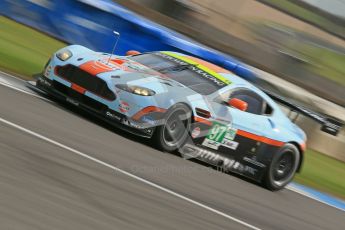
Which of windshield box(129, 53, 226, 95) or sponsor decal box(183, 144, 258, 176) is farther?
windshield box(129, 53, 226, 95)

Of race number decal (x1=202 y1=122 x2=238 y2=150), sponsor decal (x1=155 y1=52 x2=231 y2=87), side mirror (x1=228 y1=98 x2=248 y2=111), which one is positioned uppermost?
sponsor decal (x1=155 y1=52 x2=231 y2=87)

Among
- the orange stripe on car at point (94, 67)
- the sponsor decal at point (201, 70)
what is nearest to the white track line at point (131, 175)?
the orange stripe on car at point (94, 67)

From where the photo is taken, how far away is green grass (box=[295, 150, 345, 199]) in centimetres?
1184

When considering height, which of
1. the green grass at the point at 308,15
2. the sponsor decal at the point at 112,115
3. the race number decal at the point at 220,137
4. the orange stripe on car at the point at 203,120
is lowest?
the sponsor decal at the point at 112,115

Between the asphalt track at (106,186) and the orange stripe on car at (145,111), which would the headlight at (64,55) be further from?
the orange stripe on car at (145,111)

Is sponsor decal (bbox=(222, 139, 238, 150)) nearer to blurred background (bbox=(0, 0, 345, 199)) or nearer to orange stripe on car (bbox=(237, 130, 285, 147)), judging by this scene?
orange stripe on car (bbox=(237, 130, 285, 147))

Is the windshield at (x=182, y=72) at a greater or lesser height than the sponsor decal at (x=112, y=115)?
greater

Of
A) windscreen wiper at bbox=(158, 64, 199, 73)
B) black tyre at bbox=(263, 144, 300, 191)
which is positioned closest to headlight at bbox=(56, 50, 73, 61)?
windscreen wiper at bbox=(158, 64, 199, 73)

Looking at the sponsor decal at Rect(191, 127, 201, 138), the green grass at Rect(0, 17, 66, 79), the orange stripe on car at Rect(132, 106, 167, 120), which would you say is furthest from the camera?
the green grass at Rect(0, 17, 66, 79)

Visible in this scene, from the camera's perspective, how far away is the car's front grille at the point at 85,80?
350 inches

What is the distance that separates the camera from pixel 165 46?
47.9ft

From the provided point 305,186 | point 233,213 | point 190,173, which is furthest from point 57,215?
point 305,186

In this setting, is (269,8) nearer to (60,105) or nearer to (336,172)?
(336,172)

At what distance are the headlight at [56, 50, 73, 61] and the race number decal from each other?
1.95 m
